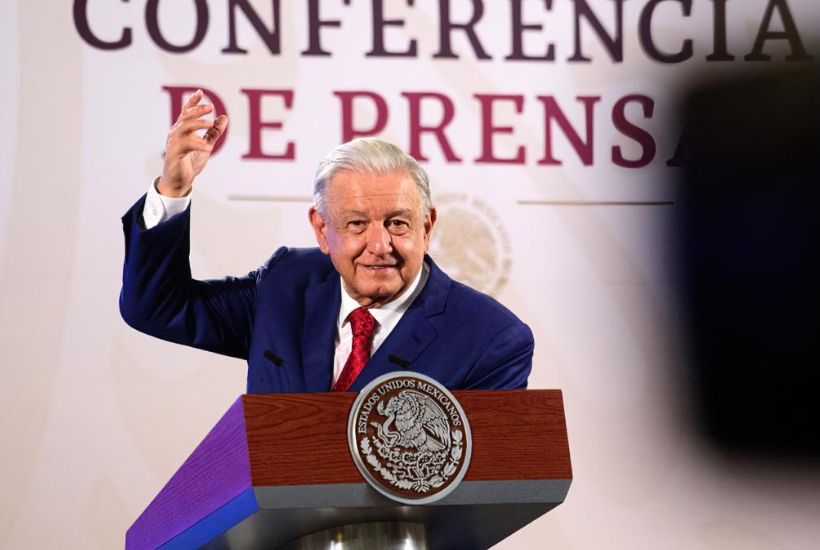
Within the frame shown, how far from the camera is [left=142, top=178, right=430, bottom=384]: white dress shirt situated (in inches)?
81.4

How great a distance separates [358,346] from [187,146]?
0.41m

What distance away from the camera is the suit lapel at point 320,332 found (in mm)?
2010

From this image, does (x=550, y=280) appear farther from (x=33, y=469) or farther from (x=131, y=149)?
(x=33, y=469)

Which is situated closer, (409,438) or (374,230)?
(409,438)

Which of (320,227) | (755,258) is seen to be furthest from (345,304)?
(755,258)

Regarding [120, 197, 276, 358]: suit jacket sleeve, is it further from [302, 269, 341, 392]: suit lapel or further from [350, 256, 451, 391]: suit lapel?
[350, 256, 451, 391]: suit lapel

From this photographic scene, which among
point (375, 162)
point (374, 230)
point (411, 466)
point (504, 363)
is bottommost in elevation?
point (504, 363)

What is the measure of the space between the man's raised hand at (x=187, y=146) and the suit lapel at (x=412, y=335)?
38 cm

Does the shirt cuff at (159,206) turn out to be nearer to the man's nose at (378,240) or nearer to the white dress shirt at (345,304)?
the white dress shirt at (345,304)

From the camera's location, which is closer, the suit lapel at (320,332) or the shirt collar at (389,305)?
the suit lapel at (320,332)

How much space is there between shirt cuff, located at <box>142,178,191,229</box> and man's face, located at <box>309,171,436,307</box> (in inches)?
8.1

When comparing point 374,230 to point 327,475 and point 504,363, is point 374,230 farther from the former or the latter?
point 327,475

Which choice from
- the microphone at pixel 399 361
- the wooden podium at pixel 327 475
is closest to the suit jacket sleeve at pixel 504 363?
the microphone at pixel 399 361

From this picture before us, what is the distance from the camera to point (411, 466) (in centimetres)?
141
